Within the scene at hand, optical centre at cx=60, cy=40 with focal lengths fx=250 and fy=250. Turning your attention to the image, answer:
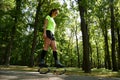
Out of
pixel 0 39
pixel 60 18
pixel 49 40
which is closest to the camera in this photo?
pixel 49 40

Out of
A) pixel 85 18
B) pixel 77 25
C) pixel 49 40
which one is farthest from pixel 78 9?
pixel 77 25

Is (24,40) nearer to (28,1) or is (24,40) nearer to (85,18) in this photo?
(28,1)

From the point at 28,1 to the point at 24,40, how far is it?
2586cm

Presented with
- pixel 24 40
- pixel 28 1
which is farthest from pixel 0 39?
pixel 28 1

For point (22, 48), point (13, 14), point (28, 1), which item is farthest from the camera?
point (22, 48)

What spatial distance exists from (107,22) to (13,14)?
55.4 feet

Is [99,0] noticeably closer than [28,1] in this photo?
Yes

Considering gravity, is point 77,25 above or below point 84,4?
above

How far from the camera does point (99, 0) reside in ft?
79.6

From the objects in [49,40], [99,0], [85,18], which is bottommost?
[49,40]

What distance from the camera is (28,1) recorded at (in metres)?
35.8

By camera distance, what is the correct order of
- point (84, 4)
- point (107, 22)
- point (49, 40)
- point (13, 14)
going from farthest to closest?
point (107, 22)
point (13, 14)
point (84, 4)
point (49, 40)

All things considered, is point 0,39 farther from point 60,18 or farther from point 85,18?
point 85,18

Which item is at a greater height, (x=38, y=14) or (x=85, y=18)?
(x=38, y=14)
